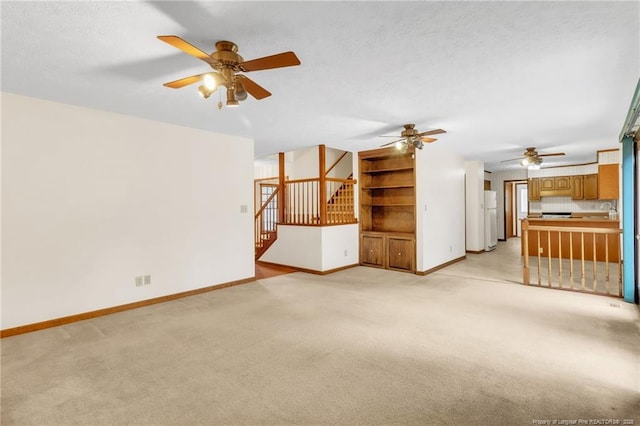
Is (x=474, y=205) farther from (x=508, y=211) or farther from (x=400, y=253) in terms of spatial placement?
(x=508, y=211)

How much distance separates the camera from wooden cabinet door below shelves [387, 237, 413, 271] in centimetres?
611

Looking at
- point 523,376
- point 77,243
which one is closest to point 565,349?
point 523,376

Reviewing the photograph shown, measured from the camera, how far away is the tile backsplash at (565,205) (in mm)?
8914

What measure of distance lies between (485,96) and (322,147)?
3.17 metres

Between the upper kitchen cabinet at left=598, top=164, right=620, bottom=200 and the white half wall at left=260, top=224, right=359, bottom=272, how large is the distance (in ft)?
19.1

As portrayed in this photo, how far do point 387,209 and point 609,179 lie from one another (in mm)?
5148

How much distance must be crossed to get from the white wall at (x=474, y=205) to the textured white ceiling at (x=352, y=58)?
3845 millimetres

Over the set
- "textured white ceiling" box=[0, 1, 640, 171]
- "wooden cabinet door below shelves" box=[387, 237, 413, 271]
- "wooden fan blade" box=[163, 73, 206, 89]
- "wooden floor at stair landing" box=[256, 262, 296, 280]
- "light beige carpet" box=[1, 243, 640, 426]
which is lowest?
Result: "light beige carpet" box=[1, 243, 640, 426]

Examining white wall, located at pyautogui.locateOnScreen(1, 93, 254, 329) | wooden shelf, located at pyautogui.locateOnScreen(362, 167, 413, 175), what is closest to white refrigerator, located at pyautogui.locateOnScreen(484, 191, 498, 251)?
wooden shelf, located at pyautogui.locateOnScreen(362, 167, 413, 175)

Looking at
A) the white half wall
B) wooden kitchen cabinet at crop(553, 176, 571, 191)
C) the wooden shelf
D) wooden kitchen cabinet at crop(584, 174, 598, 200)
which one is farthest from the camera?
wooden kitchen cabinet at crop(553, 176, 571, 191)

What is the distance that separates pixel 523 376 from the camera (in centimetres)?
238

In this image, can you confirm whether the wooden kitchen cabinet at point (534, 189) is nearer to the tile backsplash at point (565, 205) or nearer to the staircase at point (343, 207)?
the tile backsplash at point (565, 205)

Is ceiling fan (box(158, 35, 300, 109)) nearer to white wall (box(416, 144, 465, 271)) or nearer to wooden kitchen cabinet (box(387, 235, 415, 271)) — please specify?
white wall (box(416, 144, 465, 271))

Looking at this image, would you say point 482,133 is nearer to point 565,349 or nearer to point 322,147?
point 322,147
